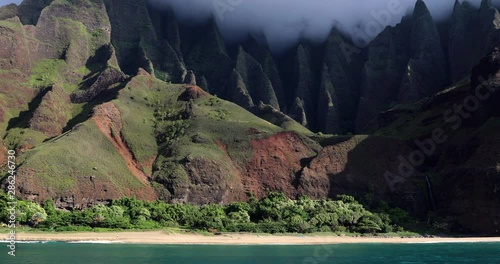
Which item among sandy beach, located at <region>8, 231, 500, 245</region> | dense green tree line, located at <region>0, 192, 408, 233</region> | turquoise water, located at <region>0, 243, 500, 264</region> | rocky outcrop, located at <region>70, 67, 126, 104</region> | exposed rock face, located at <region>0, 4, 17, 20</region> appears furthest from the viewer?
exposed rock face, located at <region>0, 4, 17, 20</region>

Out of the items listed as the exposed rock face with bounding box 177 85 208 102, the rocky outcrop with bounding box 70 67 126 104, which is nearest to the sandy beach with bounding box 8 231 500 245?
the exposed rock face with bounding box 177 85 208 102

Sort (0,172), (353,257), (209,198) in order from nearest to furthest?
1. (353,257)
2. (0,172)
3. (209,198)

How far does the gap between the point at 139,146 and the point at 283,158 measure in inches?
1382

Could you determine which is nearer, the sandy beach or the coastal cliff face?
the sandy beach

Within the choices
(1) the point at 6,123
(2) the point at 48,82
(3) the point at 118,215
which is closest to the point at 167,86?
(2) the point at 48,82

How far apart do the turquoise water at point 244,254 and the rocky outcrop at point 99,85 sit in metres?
87.3

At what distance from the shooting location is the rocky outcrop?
15550 centimetres

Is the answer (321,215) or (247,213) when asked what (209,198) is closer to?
(247,213)

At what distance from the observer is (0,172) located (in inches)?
4309

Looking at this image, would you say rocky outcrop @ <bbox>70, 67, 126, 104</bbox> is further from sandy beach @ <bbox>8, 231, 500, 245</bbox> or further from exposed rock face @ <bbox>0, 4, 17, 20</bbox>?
sandy beach @ <bbox>8, 231, 500, 245</bbox>

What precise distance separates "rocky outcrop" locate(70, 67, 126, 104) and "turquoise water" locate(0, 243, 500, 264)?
87251mm

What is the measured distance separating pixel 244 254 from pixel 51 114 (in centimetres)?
8854

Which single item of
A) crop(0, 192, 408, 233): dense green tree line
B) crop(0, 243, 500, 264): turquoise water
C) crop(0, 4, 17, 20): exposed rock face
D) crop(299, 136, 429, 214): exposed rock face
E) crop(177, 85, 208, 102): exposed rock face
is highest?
crop(0, 4, 17, 20): exposed rock face

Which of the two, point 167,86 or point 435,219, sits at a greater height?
point 167,86
